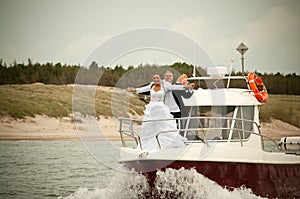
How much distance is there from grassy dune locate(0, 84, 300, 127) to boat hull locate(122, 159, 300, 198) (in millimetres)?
17606

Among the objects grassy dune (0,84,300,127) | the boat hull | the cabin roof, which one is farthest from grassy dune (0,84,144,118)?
the boat hull

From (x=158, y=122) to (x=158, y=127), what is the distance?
0.10 m

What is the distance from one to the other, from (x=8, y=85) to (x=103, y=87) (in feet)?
23.5

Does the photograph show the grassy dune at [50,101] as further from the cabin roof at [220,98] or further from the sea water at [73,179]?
the cabin roof at [220,98]

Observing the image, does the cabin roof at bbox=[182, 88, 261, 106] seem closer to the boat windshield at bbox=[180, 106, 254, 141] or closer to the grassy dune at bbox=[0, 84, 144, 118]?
the boat windshield at bbox=[180, 106, 254, 141]

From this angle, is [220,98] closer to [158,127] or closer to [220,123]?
[220,123]

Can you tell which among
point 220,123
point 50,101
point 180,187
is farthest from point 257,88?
point 50,101

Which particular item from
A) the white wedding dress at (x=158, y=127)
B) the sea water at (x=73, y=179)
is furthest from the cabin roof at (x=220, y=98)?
the sea water at (x=73, y=179)

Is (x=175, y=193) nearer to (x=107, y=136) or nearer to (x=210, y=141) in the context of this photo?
(x=210, y=141)

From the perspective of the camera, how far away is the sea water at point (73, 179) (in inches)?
494

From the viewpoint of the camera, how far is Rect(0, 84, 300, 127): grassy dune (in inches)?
1358

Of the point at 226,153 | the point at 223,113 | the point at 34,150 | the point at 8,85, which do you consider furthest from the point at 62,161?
the point at 8,85

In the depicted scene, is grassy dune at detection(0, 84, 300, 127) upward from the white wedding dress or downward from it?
upward

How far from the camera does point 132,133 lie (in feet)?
45.2
